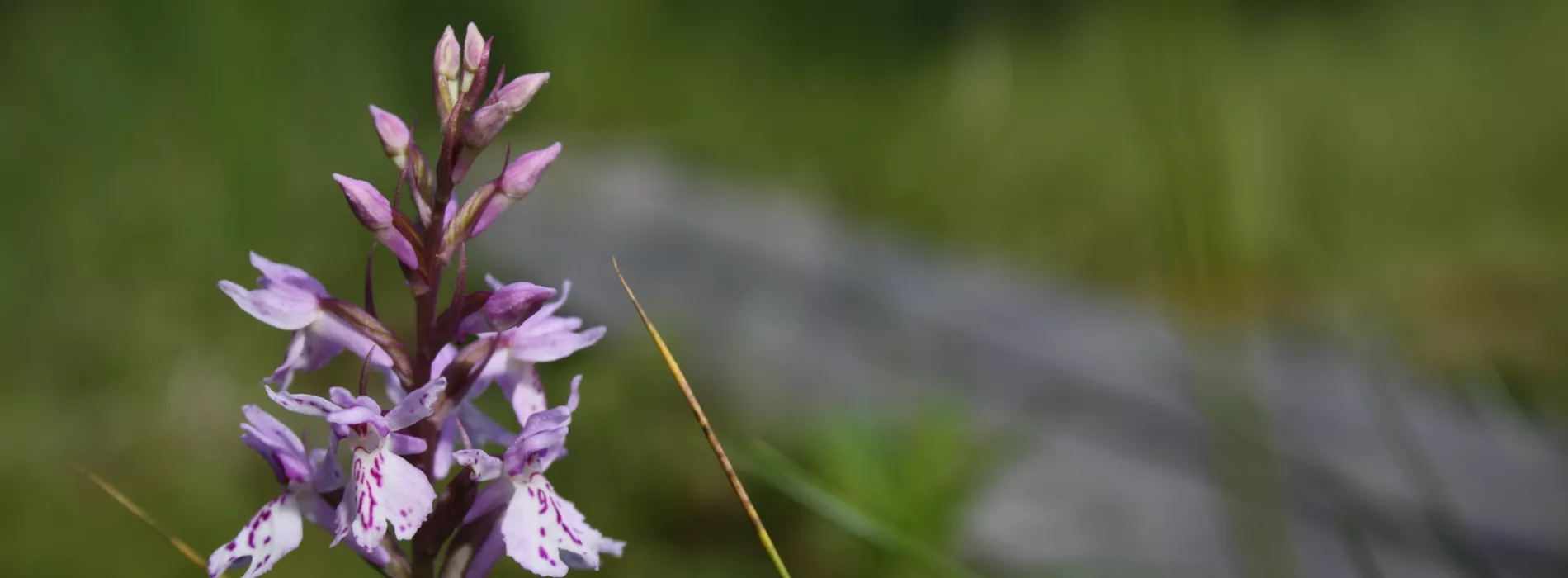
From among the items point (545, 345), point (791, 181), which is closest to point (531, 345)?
point (545, 345)

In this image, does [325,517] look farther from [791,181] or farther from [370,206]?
[791,181]

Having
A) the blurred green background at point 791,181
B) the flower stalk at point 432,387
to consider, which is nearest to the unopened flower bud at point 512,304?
the flower stalk at point 432,387

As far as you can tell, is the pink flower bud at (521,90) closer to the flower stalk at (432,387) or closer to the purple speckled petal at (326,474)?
the flower stalk at (432,387)

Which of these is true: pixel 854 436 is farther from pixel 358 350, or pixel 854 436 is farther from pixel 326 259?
pixel 326 259

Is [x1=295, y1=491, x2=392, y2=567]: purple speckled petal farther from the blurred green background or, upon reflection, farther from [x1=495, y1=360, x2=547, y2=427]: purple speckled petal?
the blurred green background

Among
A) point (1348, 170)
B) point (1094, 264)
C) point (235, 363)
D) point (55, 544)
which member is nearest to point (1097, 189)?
point (1094, 264)
